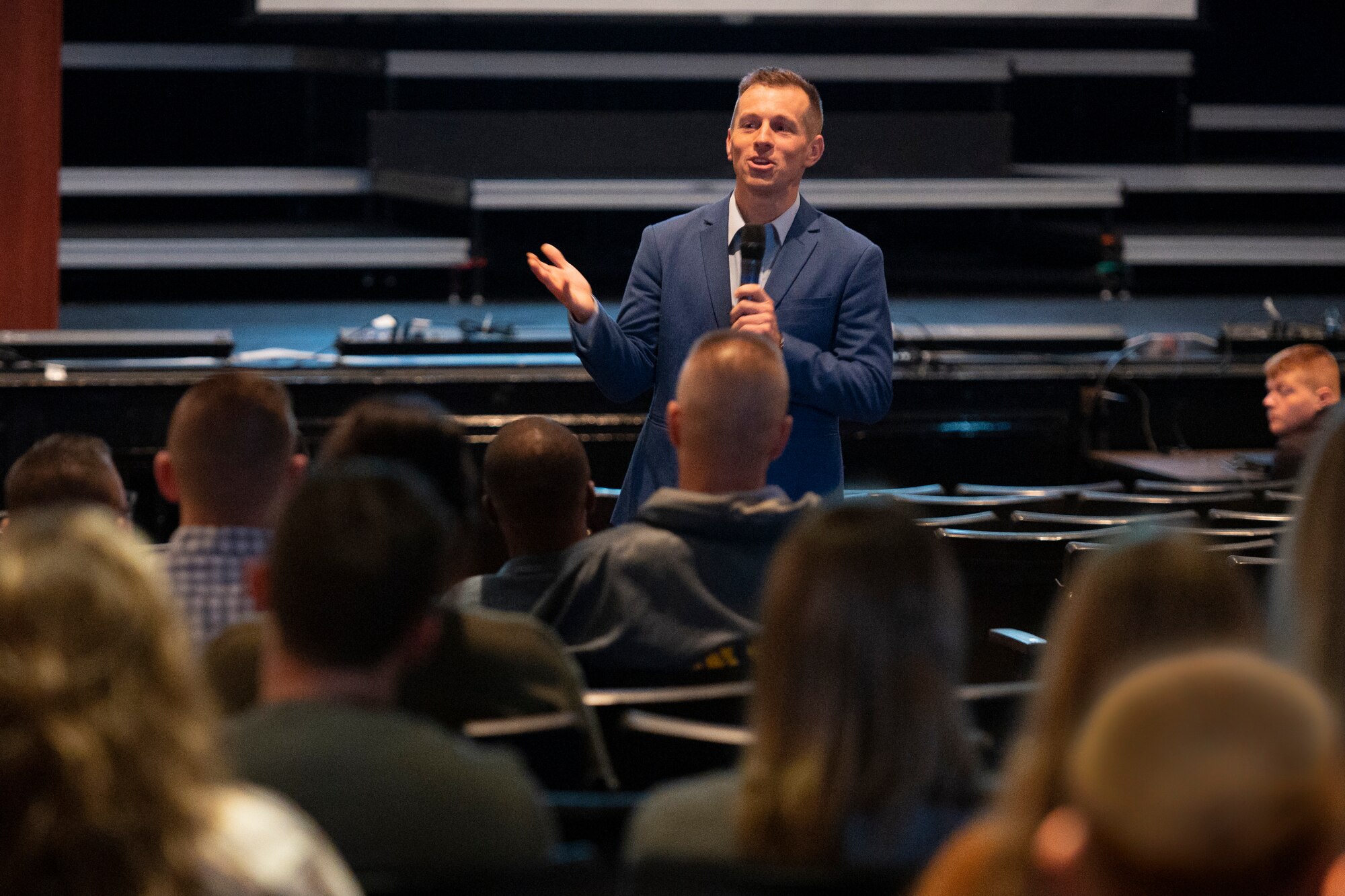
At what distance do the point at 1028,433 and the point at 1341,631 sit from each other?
3115mm

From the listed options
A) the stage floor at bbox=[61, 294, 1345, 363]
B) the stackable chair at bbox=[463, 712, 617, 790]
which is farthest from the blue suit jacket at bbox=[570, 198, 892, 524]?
the stage floor at bbox=[61, 294, 1345, 363]

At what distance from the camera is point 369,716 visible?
47.6 inches

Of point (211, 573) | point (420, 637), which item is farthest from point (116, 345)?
point (420, 637)

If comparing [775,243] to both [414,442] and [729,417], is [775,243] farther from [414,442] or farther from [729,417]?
[414,442]

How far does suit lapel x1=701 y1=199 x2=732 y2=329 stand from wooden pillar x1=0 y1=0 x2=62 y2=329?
10.6 feet

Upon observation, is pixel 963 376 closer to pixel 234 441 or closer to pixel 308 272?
pixel 234 441

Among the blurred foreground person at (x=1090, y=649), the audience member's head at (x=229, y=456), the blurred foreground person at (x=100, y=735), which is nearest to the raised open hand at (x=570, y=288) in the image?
the audience member's head at (x=229, y=456)

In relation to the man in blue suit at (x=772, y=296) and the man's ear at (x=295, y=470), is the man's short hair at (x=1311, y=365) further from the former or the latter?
the man's ear at (x=295, y=470)

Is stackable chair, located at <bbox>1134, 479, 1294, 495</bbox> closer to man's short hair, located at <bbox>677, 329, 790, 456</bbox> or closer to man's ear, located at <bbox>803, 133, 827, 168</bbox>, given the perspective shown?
man's ear, located at <bbox>803, 133, 827, 168</bbox>

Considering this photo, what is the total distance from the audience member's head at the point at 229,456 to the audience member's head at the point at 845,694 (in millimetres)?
942

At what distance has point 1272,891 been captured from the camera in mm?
718

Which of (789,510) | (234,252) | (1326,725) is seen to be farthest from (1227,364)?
(234,252)

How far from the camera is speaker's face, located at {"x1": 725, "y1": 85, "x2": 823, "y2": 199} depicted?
2.75m

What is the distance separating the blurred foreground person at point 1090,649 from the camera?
0.96 m
